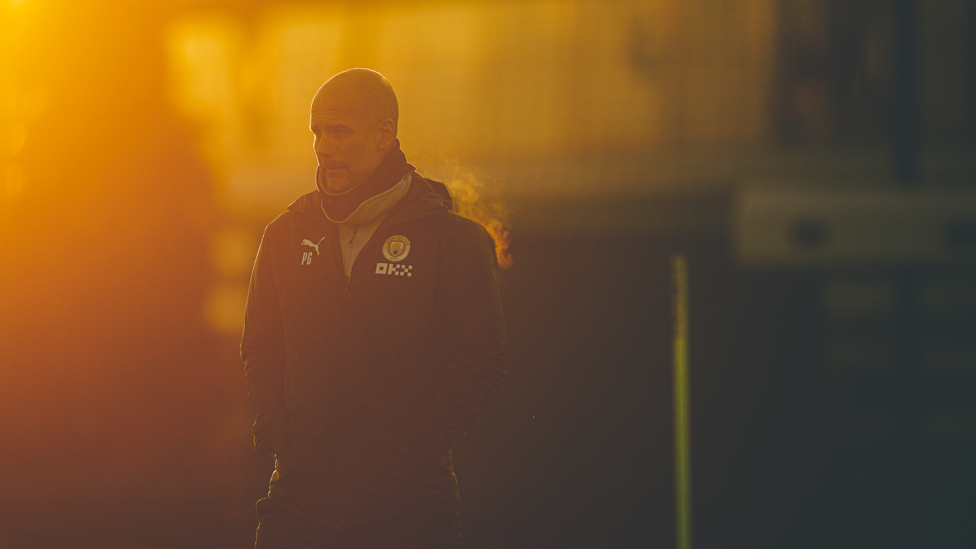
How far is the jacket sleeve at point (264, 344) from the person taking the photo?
5.75 ft

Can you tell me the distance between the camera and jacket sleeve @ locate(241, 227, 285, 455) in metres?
1.75

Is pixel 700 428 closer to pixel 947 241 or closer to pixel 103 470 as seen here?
pixel 947 241

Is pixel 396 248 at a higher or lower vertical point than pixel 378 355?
higher

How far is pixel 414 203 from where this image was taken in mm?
1707

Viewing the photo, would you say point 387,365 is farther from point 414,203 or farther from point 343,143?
point 343,143

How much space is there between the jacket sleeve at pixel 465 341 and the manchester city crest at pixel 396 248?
0.26ft

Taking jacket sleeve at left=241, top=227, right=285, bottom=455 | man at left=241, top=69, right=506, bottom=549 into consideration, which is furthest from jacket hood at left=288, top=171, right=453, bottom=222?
jacket sleeve at left=241, top=227, right=285, bottom=455

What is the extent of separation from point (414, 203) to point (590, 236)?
779 cm

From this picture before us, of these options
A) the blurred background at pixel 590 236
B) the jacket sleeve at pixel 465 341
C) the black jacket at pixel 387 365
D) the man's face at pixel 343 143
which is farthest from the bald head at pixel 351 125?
the blurred background at pixel 590 236

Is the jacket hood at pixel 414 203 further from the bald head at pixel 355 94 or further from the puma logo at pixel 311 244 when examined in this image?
the bald head at pixel 355 94

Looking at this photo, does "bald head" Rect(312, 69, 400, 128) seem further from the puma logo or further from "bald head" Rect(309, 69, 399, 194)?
the puma logo

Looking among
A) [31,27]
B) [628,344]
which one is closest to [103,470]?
[31,27]

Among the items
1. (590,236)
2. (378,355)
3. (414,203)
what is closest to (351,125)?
(414,203)

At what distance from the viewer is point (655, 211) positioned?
9.61m
